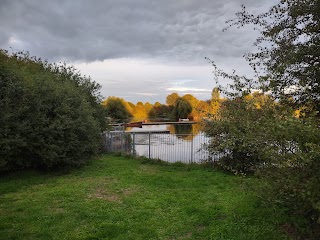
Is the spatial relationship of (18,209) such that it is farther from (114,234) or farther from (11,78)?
(11,78)

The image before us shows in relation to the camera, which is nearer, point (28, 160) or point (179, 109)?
point (28, 160)

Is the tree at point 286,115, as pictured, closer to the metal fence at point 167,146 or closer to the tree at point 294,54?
the tree at point 294,54

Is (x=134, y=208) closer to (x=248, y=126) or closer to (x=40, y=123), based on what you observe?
(x=248, y=126)

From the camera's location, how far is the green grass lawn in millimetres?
5467

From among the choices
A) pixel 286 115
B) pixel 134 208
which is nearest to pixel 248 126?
pixel 286 115

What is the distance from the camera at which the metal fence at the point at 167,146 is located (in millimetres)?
13835

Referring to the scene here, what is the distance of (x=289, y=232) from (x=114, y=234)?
9.74ft

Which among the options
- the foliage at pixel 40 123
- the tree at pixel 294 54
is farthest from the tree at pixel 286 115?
the foliage at pixel 40 123

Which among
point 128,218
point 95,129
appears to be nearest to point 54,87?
point 95,129

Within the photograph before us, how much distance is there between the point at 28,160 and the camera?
11.4m

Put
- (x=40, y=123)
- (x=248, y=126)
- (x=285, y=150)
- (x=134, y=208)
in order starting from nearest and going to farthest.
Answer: (x=285, y=150) < (x=248, y=126) < (x=134, y=208) < (x=40, y=123)

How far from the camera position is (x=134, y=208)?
23.0 ft

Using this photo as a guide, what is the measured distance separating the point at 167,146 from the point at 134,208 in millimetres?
8575

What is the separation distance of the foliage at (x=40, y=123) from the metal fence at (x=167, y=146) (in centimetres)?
337
